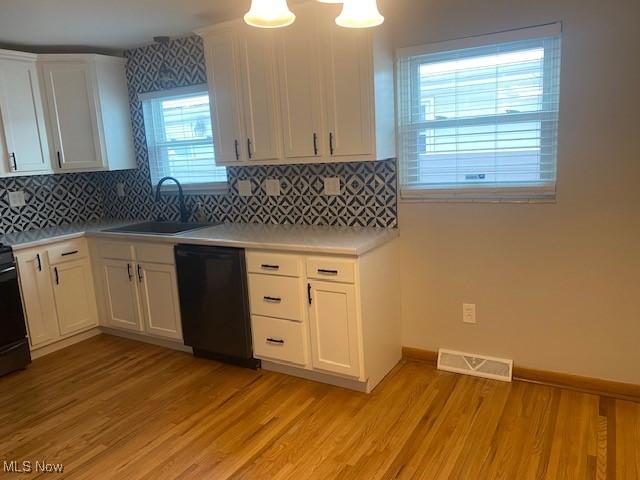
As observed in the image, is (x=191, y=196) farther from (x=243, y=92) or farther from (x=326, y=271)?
(x=326, y=271)

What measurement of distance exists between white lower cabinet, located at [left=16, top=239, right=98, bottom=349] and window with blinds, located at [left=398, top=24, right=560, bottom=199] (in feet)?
8.25

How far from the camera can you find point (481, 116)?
2762 millimetres

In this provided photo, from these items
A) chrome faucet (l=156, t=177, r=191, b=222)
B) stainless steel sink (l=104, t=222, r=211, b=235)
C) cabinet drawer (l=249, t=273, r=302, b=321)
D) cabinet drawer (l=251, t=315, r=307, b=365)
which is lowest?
cabinet drawer (l=251, t=315, r=307, b=365)

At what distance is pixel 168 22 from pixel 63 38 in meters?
0.86

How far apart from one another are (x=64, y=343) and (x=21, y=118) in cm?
170

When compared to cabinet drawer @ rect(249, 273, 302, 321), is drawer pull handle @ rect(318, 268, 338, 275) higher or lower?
higher

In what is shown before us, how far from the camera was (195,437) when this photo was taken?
8.18 ft

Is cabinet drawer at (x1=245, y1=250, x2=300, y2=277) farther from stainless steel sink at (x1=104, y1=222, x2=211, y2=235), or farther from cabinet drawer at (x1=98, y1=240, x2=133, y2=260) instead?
A: cabinet drawer at (x1=98, y1=240, x2=133, y2=260)

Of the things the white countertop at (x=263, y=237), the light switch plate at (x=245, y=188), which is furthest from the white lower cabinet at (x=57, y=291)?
the light switch plate at (x=245, y=188)

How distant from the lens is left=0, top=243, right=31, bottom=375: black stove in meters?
3.23

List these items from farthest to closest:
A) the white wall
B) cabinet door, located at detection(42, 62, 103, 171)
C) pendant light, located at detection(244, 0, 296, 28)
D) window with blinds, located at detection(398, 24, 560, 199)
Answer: cabinet door, located at detection(42, 62, 103, 171)
window with blinds, located at detection(398, 24, 560, 199)
the white wall
pendant light, located at detection(244, 0, 296, 28)

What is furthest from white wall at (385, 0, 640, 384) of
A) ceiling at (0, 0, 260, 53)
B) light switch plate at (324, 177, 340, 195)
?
ceiling at (0, 0, 260, 53)

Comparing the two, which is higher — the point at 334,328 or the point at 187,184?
the point at 187,184

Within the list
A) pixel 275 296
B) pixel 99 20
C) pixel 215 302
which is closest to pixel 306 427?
pixel 275 296
